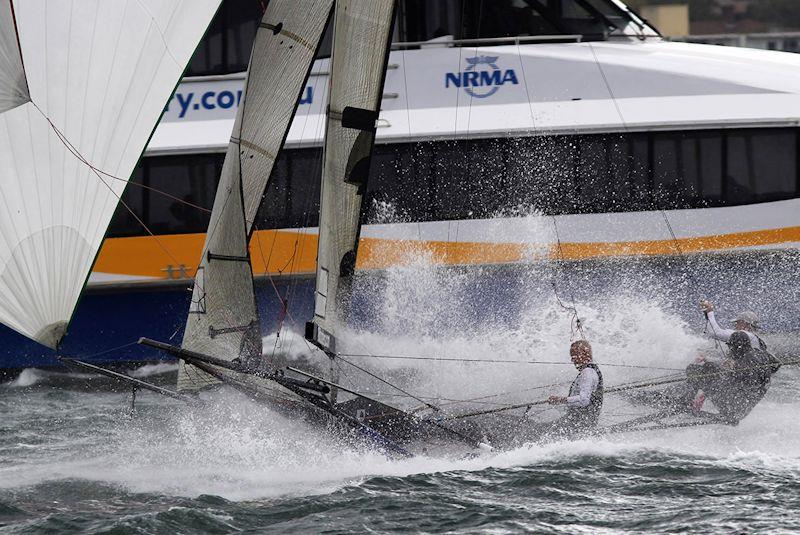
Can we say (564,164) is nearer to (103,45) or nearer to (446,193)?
(446,193)

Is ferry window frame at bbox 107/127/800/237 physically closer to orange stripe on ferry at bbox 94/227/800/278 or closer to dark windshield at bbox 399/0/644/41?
orange stripe on ferry at bbox 94/227/800/278

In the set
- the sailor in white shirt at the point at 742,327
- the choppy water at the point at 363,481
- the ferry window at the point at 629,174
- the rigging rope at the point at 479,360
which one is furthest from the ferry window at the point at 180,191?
the sailor in white shirt at the point at 742,327

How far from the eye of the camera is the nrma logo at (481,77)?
14.2m

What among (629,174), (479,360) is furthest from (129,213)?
(629,174)

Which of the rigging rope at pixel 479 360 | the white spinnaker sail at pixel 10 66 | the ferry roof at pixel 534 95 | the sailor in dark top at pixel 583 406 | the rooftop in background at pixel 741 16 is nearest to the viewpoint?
the white spinnaker sail at pixel 10 66

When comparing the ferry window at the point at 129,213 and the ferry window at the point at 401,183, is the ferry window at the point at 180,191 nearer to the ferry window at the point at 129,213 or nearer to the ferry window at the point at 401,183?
the ferry window at the point at 129,213

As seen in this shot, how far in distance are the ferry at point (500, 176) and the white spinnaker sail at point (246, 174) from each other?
3242 mm

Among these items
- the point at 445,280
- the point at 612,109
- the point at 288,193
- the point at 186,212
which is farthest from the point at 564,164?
the point at 186,212

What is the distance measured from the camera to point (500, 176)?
14.2 meters

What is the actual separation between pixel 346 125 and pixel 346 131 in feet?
0.15

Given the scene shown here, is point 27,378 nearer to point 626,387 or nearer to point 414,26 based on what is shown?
point 414,26

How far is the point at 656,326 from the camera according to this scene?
45.4 ft

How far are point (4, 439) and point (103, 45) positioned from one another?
380 centimetres

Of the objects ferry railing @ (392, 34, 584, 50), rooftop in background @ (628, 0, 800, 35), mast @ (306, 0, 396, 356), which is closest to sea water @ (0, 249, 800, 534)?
mast @ (306, 0, 396, 356)
